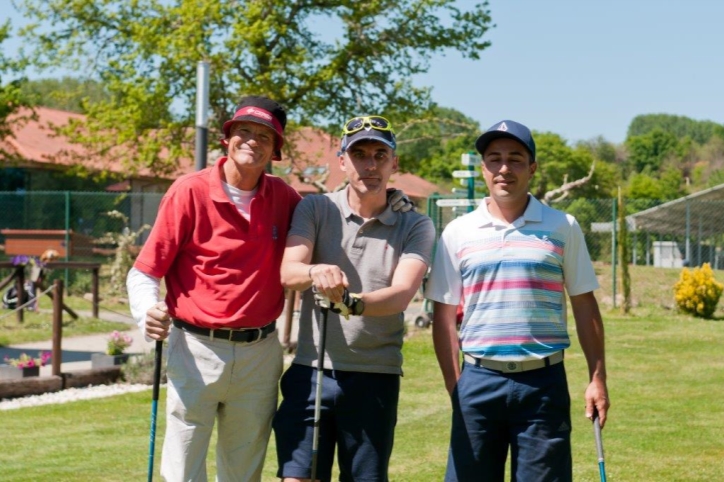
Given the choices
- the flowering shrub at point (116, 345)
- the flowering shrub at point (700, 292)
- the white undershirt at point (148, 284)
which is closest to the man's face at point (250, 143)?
the white undershirt at point (148, 284)

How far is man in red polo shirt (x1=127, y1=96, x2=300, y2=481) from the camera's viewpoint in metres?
4.31

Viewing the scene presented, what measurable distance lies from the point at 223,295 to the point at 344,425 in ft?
2.33

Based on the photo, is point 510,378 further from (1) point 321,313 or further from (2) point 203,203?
(2) point 203,203

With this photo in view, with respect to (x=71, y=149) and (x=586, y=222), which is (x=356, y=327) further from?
(x=71, y=149)

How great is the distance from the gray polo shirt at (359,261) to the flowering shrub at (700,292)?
14589 mm

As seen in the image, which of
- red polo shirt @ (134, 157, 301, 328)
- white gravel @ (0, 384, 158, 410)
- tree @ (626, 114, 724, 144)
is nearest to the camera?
red polo shirt @ (134, 157, 301, 328)

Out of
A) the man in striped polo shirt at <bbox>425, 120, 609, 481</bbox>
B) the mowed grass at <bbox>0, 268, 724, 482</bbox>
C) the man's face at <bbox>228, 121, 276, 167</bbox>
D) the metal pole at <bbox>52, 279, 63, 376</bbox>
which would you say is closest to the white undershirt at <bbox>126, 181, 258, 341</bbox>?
the man's face at <bbox>228, 121, 276, 167</bbox>

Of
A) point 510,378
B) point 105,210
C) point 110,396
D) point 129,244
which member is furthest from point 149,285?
point 105,210

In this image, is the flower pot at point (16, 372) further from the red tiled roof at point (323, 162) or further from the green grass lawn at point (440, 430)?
the red tiled roof at point (323, 162)

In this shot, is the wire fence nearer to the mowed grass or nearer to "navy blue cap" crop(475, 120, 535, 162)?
the mowed grass

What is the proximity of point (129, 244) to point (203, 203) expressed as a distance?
60.7 ft

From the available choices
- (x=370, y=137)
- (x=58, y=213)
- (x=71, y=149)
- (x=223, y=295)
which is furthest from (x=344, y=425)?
(x=71, y=149)

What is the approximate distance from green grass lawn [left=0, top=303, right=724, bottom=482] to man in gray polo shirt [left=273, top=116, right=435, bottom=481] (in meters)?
2.96

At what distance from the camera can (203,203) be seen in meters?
4.36
